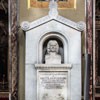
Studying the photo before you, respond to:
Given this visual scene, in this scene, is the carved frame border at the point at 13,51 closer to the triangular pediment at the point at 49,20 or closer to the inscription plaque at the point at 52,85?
the triangular pediment at the point at 49,20

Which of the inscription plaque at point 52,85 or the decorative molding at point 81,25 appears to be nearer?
the inscription plaque at point 52,85

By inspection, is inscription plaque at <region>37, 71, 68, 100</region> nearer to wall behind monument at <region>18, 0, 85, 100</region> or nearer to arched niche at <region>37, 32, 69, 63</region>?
arched niche at <region>37, 32, 69, 63</region>

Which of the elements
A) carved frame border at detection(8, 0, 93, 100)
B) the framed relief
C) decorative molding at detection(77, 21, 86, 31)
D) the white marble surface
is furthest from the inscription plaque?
the framed relief

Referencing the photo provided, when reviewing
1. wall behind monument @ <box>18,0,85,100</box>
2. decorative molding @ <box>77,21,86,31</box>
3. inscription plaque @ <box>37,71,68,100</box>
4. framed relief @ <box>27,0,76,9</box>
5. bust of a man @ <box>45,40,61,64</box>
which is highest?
framed relief @ <box>27,0,76,9</box>

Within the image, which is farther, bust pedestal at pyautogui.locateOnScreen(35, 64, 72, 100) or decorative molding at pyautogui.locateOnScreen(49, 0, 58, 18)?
decorative molding at pyautogui.locateOnScreen(49, 0, 58, 18)

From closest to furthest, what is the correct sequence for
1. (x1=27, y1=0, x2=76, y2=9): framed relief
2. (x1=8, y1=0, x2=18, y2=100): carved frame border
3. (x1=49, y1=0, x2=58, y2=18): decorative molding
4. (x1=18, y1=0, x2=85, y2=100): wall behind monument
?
(x1=49, y1=0, x2=58, y2=18): decorative molding
(x1=8, y1=0, x2=18, y2=100): carved frame border
(x1=18, y1=0, x2=85, y2=100): wall behind monument
(x1=27, y1=0, x2=76, y2=9): framed relief

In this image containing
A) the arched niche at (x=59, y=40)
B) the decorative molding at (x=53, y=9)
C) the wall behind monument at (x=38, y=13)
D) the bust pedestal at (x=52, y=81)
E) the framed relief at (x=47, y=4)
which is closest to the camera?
the bust pedestal at (x=52, y=81)

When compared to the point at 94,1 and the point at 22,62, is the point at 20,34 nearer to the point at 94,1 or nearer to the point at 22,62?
the point at 22,62

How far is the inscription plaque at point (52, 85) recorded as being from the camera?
8.00 metres

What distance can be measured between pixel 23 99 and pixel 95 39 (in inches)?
80.1

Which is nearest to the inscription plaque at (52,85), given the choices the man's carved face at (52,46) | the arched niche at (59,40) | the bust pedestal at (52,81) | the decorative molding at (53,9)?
the bust pedestal at (52,81)

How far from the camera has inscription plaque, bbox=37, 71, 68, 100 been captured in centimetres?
800

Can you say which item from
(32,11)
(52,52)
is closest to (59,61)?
(52,52)

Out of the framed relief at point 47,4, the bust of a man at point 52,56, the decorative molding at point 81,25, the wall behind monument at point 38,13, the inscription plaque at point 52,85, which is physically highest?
the framed relief at point 47,4
